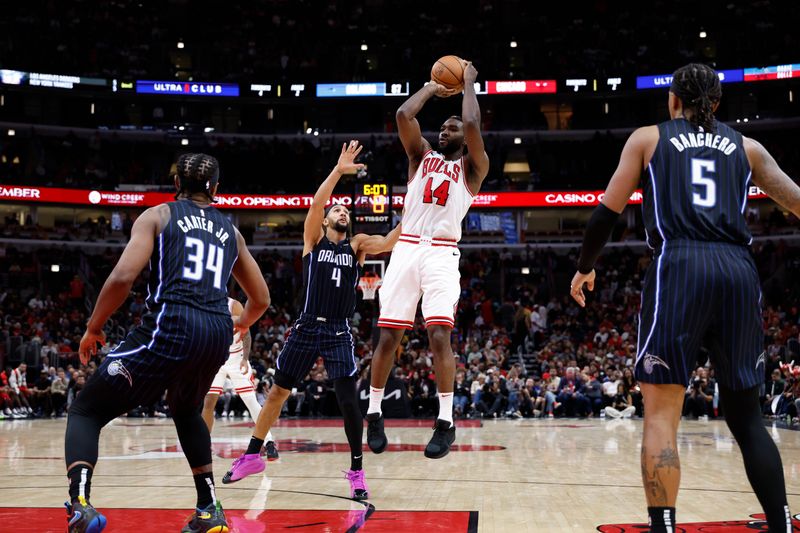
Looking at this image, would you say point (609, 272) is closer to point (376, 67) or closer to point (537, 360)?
point (537, 360)

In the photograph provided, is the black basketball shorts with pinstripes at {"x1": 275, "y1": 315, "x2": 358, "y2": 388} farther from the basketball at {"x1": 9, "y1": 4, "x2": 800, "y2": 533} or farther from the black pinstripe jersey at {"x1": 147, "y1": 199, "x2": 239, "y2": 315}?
the black pinstripe jersey at {"x1": 147, "y1": 199, "x2": 239, "y2": 315}

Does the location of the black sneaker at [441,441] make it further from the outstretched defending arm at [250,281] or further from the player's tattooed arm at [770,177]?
the player's tattooed arm at [770,177]

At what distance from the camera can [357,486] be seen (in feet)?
22.4

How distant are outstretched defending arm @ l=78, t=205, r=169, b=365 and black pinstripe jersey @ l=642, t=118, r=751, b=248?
2558 mm

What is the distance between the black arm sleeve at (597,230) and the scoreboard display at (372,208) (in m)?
15.7

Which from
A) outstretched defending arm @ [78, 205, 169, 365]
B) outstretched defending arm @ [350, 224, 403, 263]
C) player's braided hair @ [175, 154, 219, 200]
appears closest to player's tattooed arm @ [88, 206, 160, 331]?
outstretched defending arm @ [78, 205, 169, 365]

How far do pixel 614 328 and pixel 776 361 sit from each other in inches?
275

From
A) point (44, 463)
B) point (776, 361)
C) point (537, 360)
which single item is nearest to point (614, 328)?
point (537, 360)

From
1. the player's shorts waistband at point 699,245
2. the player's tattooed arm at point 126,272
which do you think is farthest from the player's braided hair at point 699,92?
the player's tattooed arm at point 126,272

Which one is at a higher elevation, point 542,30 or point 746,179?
point 542,30

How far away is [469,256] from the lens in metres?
33.5

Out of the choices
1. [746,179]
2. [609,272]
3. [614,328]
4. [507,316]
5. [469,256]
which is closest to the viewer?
[746,179]

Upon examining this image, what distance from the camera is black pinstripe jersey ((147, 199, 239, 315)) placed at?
4734 mm

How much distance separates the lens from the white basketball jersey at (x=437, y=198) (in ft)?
21.7
